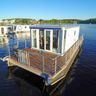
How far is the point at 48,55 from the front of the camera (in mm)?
13031

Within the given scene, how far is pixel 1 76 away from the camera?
12.9m

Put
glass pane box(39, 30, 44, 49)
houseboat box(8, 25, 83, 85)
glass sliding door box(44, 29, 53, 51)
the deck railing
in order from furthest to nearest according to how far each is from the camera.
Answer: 1. glass pane box(39, 30, 44, 49)
2. glass sliding door box(44, 29, 53, 51)
3. the deck railing
4. houseboat box(8, 25, 83, 85)

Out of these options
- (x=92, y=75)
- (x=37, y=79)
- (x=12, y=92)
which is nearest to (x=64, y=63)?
(x=37, y=79)

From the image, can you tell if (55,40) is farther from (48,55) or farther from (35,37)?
(35,37)

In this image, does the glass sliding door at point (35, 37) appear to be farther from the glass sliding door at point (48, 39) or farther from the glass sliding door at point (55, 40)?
the glass sliding door at point (55, 40)

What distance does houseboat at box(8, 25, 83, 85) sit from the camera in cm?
1023

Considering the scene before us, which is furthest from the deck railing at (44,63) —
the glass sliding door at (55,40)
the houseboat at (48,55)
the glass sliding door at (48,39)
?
the glass sliding door at (48,39)

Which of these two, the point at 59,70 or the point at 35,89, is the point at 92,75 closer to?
the point at 59,70

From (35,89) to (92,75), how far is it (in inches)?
236

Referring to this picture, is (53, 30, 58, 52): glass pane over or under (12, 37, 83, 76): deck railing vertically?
over

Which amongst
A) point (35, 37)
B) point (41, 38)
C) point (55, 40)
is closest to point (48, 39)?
point (55, 40)

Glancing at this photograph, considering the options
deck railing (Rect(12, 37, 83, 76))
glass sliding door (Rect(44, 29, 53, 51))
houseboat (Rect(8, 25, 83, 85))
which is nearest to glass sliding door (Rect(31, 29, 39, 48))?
houseboat (Rect(8, 25, 83, 85))

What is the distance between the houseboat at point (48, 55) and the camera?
1023 cm

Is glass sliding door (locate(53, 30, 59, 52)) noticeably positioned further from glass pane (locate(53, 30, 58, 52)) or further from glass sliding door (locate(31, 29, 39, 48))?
glass sliding door (locate(31, 29, 39, 48))
